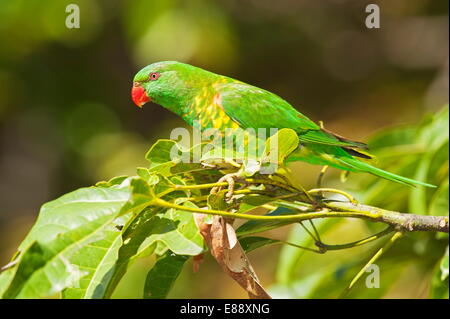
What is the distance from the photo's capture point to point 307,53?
19.6ft

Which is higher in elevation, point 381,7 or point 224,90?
point 381,7

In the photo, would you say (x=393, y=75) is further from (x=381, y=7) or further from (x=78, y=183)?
(x=78, y=183)

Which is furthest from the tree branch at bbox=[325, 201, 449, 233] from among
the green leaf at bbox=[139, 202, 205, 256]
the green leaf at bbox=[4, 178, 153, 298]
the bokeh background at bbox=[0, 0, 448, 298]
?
the bokeh background at bbox=[0, 0, 448, 298]

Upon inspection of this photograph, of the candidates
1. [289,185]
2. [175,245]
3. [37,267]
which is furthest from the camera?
[289,185]

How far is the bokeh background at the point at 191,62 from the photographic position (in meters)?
4.80

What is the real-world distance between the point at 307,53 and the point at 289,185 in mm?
4924

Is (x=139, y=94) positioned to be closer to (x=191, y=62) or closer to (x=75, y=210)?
(x=75, y=210)

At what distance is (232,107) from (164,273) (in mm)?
702

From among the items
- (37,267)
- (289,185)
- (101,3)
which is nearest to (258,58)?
(101,3)

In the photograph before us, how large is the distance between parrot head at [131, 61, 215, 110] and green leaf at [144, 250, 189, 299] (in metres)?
0.74

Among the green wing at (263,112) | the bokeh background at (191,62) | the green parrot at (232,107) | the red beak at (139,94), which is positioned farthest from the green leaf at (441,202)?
the bokeh background at (191,62)

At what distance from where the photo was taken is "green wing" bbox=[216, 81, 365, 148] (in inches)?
69.2

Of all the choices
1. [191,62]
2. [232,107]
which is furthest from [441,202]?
[191,62]
